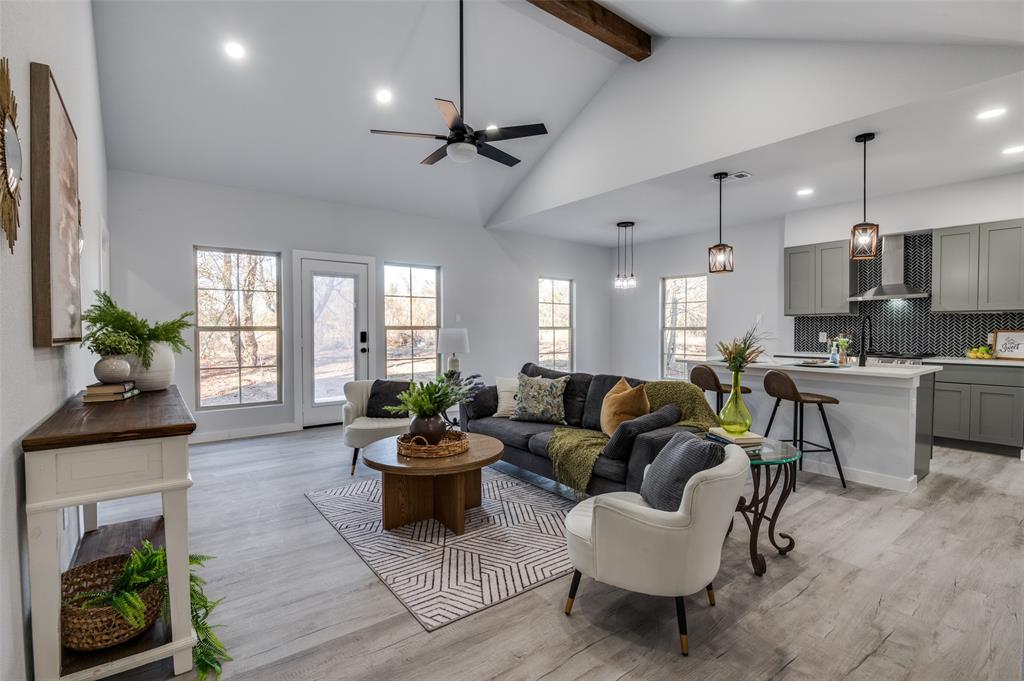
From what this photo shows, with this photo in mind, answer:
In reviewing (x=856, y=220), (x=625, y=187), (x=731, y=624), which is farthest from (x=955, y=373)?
(x=731, y=624)

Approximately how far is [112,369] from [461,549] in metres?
1.94

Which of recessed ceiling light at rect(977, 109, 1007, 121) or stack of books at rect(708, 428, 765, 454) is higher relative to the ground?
recessed ceiling light at rect(977, 109, 1007, 121)

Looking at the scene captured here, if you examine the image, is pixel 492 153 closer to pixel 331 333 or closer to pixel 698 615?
pixel 698 615

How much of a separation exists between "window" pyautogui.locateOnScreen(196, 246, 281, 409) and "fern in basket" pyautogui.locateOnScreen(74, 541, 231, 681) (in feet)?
13.0

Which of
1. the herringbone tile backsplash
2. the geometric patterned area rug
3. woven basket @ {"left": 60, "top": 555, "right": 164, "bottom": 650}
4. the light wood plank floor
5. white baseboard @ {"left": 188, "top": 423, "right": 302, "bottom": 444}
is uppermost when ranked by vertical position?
the herringbone tile backsplash

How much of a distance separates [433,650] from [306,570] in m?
1.02

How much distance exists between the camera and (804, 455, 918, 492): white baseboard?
3730 millimetres

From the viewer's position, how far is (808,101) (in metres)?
3.59

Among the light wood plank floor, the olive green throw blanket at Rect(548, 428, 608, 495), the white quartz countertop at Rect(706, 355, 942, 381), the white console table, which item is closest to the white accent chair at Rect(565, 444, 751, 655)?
the light wood plank floor

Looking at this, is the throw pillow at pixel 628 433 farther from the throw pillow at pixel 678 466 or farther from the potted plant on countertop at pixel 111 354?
the potted plant on countertop at pixel 111 354

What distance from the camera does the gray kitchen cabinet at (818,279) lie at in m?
5.84

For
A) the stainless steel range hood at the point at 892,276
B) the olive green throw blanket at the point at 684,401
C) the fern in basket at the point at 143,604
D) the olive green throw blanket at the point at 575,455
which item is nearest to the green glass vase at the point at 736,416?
the olive green throw blanket at the point at 684,401

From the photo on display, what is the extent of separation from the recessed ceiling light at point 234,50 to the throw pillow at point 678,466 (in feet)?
14.5

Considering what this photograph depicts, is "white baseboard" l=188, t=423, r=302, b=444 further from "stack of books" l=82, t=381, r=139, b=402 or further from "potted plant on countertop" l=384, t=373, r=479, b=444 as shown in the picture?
"stack of books" l=82, t=381, r=139, b=402
